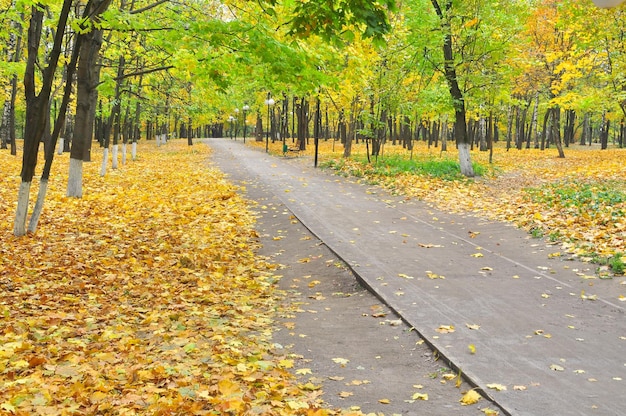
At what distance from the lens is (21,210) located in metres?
9.45

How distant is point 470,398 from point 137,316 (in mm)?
4111

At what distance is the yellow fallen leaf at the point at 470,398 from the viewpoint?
4.08 metres

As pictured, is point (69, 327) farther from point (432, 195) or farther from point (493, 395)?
point (432, 195)

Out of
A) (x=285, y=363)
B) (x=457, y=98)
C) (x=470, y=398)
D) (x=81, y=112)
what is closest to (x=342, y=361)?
(x=285, y=363)

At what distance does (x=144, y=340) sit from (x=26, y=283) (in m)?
2.88

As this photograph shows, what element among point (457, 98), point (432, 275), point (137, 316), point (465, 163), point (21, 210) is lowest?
point (137, 316)

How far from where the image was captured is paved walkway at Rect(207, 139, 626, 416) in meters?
4.36

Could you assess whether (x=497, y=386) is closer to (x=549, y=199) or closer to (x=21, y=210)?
(x=21, y=210)

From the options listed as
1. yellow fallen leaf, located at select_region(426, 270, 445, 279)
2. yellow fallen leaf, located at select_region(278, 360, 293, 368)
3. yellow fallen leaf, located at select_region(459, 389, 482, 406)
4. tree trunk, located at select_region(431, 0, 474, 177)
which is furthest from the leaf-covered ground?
yellow fallen leaf, located at select_region(278, 360, 293, 368)

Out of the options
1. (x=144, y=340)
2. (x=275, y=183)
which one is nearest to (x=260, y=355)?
(x=144, y=340)

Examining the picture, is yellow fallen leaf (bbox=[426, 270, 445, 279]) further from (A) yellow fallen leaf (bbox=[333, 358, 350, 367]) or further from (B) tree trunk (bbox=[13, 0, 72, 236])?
(B) tree trunk (bbox=[13, 0, 72, 236])

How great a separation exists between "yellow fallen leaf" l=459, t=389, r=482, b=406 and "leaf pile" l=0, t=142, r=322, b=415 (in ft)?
4.00

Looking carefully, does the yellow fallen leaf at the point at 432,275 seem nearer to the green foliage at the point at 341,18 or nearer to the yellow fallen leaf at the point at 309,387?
the green foliage at the point at 341,18

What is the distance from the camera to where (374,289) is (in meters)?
7.04
